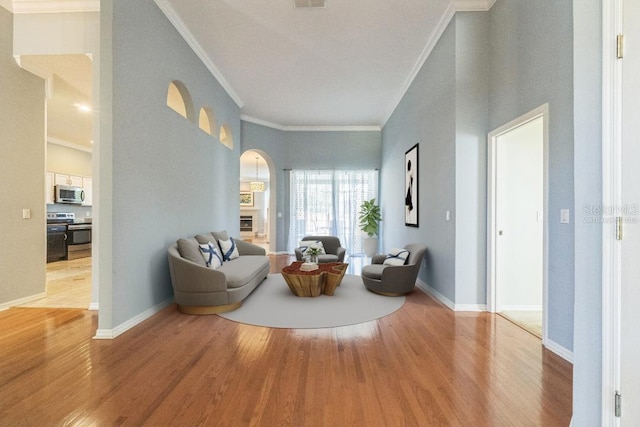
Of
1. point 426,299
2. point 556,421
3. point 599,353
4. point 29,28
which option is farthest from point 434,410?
point 29,28

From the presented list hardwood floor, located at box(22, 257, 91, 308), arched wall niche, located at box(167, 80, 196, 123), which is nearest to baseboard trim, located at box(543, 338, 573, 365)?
arched wall niche, located at box(167, 80, 196, 123)

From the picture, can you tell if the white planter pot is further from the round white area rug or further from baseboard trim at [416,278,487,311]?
baseboard trim at [416,278,487,311]

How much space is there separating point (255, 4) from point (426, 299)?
4.32 m

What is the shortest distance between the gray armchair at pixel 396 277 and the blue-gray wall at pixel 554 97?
170 cm

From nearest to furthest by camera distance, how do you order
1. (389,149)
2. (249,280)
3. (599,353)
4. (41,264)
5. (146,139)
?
(599,353)
(146,139)
(249,280)
(41,264)
(389,149)

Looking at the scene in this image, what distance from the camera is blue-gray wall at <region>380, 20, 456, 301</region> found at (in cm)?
382

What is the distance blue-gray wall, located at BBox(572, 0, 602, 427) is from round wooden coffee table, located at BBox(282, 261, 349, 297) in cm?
293

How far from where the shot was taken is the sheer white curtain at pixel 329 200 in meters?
8.71

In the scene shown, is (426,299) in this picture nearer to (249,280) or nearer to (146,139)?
(249,280)

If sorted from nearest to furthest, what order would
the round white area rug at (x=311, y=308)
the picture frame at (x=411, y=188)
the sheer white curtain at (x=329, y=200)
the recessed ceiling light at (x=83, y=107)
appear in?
the round white area rug at (x=311, y=308), the picture frame at (x=411, y=188), the recessed ceiling light at (x=83, y=107), the sheer white curtain at (x=329, y=200)

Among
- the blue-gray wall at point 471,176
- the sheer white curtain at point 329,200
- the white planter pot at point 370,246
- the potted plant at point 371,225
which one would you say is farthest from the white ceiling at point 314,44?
the white planter pot at point 370,246

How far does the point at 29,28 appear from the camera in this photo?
11.8 feet

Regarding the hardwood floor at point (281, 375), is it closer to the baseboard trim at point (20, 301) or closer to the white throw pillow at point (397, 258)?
the baseboard trim at point (20, 301)
